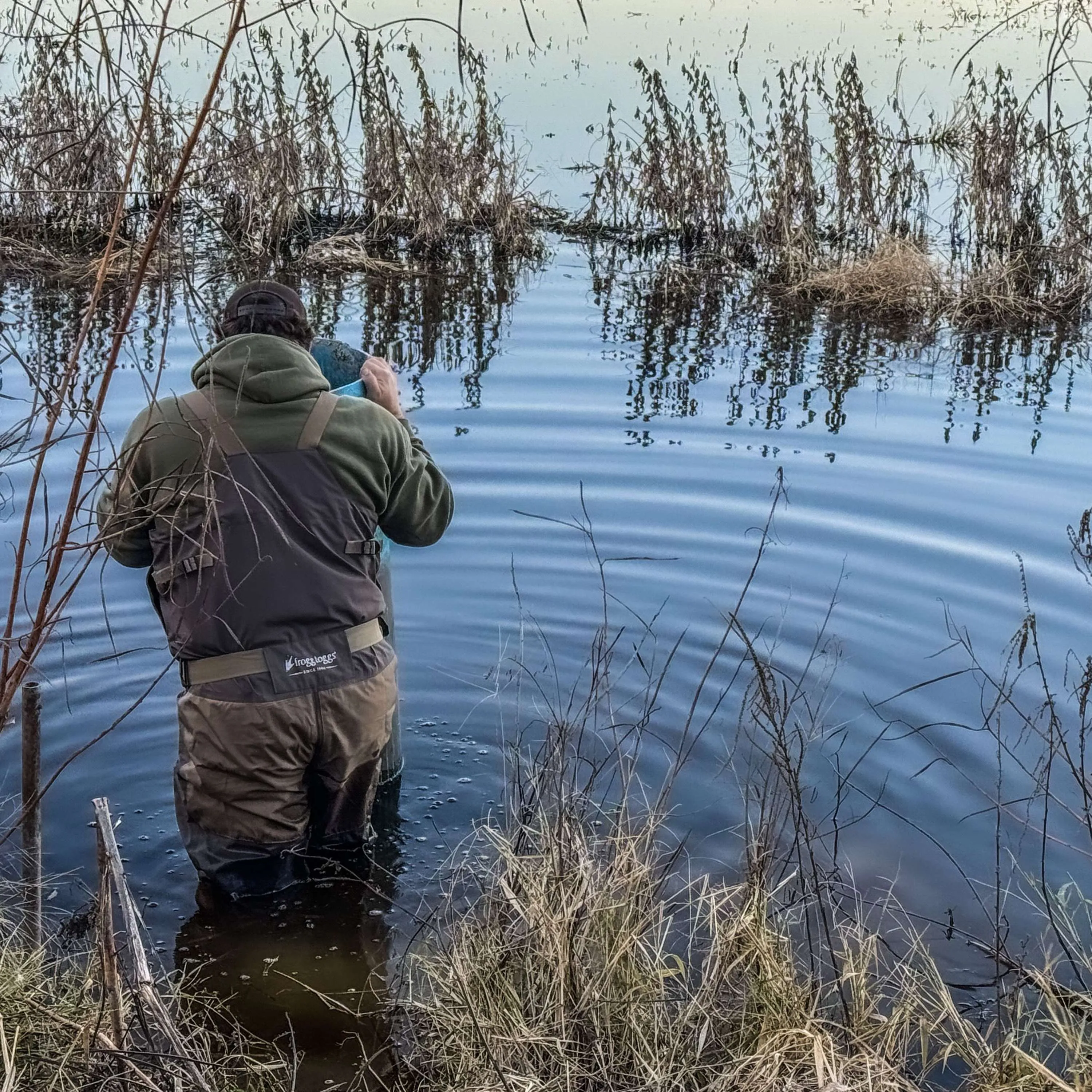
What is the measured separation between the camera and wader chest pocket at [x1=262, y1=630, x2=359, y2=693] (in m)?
3.84

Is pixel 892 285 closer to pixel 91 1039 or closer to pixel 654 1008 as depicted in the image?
pixel 654 1008

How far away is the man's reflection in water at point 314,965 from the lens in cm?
365

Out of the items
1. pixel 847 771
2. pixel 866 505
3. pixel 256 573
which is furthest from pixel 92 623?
pixel 866 505

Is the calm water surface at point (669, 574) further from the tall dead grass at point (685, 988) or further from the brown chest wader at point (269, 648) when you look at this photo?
the tall dead grass at point (685, 988)

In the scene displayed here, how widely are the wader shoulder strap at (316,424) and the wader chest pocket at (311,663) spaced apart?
→ 0.54 metres

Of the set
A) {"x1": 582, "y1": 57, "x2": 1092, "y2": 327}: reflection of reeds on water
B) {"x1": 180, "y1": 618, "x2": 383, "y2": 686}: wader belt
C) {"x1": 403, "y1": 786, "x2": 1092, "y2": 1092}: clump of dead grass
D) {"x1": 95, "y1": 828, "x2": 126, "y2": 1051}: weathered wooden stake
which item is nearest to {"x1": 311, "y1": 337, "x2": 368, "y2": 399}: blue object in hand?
{"x1": 180, "y1": 618, "x2": 383, "y2": 686}: wader belt

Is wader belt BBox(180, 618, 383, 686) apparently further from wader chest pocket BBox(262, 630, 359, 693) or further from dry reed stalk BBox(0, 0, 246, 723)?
dry reed stalk BBox(0, 0, 246, 723)

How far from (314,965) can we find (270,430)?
5.15 ft

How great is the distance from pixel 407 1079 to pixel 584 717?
1014 millimetres

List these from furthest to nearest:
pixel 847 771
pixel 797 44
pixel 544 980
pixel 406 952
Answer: pixel 797 44 → pixel 847 771 → pixel 406 952 → pixel 544 980

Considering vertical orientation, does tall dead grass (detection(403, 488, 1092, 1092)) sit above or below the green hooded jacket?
below

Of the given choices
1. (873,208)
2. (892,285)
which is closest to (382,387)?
(892,285)

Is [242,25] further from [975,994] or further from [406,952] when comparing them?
[975,994]

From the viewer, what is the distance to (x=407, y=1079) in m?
3.49
